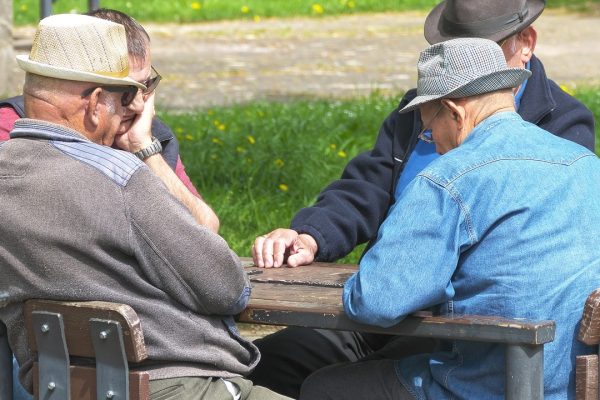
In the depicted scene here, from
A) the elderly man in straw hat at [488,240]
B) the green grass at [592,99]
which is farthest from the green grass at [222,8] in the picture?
the elderly man in straw hat at [488,240]

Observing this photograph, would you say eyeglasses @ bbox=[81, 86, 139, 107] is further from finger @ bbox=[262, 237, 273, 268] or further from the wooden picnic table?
finger @ bbox=[262, 237, 273, 268]

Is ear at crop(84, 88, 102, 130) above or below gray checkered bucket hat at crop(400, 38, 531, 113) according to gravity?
below

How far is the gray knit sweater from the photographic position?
2.79 metres

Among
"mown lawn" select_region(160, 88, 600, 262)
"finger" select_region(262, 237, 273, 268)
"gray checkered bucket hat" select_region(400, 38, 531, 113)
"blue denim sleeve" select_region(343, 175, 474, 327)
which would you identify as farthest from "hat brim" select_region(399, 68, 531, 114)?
"mown lawn" select_region(160, 88, 600, 262)

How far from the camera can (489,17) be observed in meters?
3.93

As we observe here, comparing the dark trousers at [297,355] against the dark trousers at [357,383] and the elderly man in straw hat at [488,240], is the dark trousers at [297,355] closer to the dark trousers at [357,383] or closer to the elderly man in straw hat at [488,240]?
the dark trousers at [357,383]

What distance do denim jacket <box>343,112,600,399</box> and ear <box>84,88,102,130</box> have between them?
742mm

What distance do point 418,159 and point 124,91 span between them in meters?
1.14

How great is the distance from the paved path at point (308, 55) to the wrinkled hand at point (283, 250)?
20.9ft

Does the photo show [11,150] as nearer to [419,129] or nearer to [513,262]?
[513,262]

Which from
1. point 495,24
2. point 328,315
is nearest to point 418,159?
point 495,24

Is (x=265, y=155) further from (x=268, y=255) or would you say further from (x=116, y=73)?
(x=116, y=73)

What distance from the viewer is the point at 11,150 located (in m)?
2.87

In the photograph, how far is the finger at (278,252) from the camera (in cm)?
370
